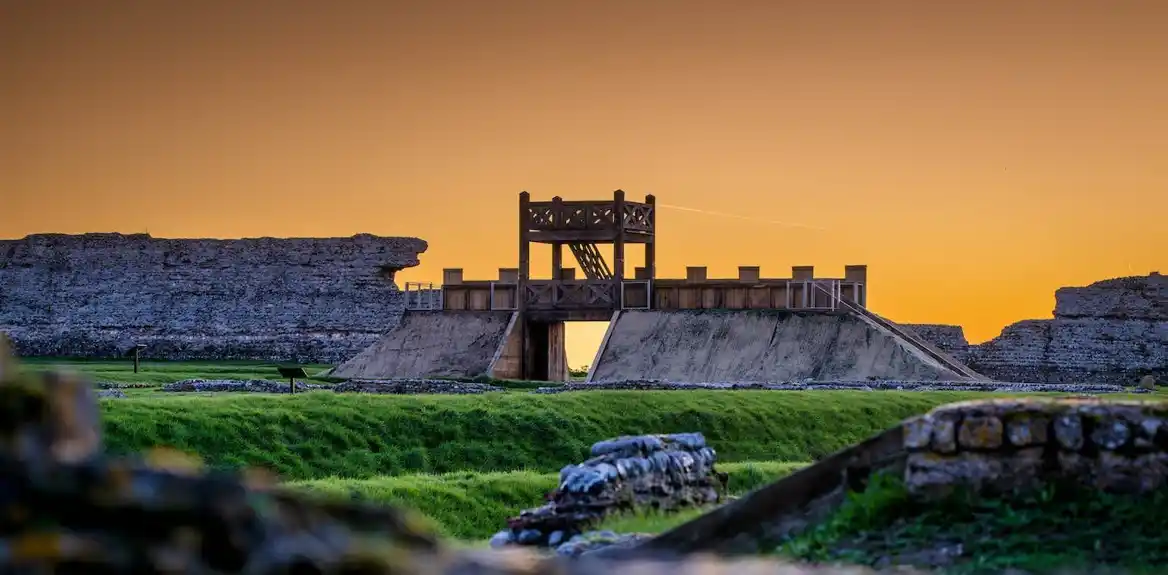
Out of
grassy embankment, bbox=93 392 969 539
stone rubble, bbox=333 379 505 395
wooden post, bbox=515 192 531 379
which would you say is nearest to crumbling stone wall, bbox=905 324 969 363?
wooden post, bbox=515 192 531 379

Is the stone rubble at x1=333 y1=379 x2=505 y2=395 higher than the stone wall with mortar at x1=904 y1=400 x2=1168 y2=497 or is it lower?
higher

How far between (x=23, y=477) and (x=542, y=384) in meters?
40.6

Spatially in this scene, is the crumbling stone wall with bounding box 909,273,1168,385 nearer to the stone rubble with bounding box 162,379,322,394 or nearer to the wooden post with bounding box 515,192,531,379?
the wooden post with bounding box 515,192,531,379

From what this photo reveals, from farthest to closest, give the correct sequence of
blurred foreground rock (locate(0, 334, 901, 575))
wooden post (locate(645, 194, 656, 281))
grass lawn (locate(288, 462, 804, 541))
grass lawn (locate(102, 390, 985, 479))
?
wooden post (locate(645, 194, 656, 281)) < grass lawn (locate(102, 390, 985, 479)) < grass lawn (locate(288, 462, 804, 541)) < blurred foreground rock (locate(0, 334, 901, 575))

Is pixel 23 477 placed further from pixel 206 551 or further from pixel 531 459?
pixel 531 459

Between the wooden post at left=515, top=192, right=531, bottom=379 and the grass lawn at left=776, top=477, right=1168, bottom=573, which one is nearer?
the grass lawn at left=776, top=477, right=1168, bottom=573

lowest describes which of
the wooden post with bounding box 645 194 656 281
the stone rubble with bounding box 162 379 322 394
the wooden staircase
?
the stone rubble with bounding box 162 379 322 394

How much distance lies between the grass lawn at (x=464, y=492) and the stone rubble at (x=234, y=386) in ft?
45.2

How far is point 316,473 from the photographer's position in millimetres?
27500

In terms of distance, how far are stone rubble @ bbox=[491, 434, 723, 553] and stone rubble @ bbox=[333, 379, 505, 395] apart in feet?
70.1

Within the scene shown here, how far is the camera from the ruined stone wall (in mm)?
69750

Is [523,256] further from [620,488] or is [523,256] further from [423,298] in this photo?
[620,488]

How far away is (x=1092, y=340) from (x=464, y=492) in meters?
41.2

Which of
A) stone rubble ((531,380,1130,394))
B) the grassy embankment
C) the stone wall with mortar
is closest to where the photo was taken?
the stone wall with mortar
